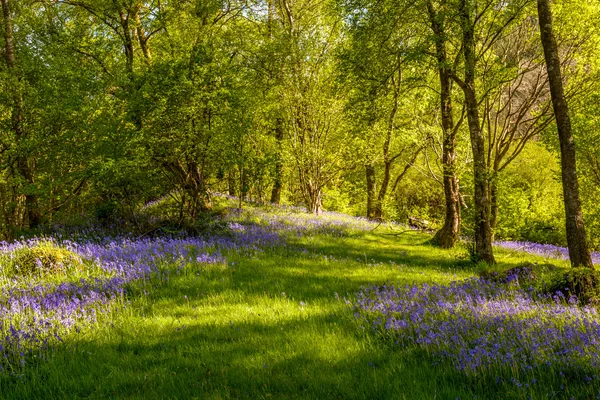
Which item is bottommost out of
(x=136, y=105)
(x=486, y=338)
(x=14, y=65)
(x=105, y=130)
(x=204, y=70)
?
(x=486, y=338)

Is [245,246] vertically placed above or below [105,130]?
below

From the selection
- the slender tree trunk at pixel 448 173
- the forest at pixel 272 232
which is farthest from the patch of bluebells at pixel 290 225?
the slender tree trunk at pixel 448 173

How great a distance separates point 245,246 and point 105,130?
564 cm

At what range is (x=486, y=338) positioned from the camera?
12.7 ft

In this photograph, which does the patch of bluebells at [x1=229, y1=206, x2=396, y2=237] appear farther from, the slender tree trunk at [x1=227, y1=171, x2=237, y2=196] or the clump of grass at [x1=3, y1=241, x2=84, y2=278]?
the clump of grass at [x1=3, y1=241, x2=84, y2=278]

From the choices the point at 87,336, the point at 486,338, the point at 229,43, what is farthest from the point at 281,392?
the point at 229,43

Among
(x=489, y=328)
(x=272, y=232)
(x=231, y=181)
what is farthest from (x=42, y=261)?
(x=231, y=181)

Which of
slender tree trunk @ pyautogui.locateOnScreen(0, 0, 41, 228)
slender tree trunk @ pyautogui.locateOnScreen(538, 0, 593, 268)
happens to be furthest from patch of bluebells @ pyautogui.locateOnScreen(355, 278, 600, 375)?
slender tree trunk @ pyautogui.locateOnScreen(0, 0, 41, 228)

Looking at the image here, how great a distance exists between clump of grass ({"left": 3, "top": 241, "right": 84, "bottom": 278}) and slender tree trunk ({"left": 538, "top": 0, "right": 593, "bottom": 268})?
987 centimetres

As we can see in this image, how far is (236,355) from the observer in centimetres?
432

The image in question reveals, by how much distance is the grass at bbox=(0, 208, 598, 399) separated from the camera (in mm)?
3506

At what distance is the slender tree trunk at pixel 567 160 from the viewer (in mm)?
7016

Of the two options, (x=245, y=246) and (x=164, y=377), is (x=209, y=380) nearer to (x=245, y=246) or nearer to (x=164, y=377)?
(x=164, y=377)

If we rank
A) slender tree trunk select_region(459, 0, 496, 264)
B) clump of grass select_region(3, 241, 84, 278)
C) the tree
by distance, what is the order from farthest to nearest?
the tree → slender tree trunk select_region(459, 0, 496, 264) → clump of grass select_region(3, 241, 84, 278)
